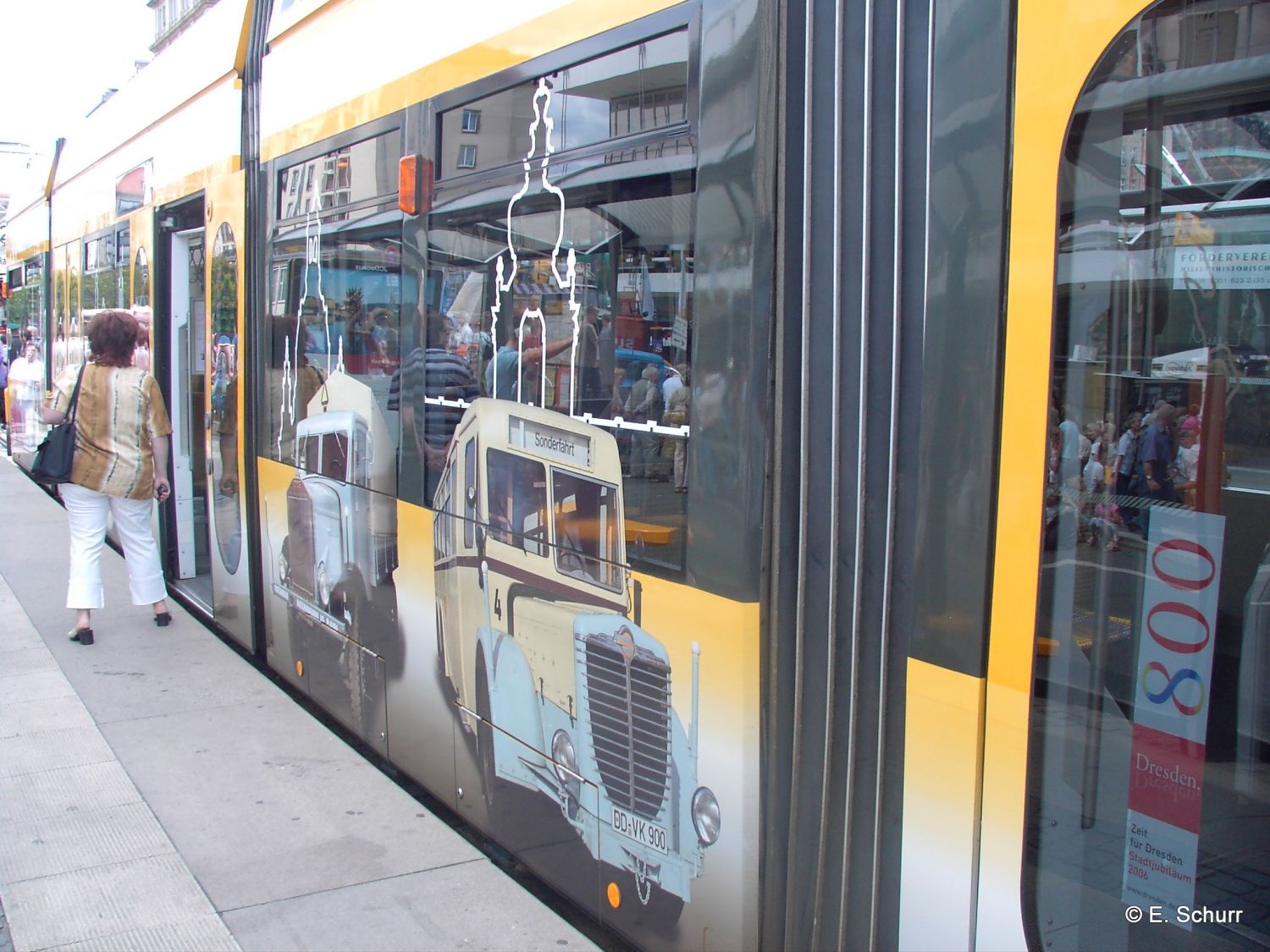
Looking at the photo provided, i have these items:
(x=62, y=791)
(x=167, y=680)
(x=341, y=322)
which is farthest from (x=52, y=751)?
(x=341, y=322)

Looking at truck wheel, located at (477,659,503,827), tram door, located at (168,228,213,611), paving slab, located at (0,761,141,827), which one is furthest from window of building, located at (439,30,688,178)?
tram door, located at (168,228,213,611)

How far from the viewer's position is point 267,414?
18.2 ft

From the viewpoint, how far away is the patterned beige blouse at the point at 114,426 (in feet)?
21.4

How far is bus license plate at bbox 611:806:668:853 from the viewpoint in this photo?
2.82 metres

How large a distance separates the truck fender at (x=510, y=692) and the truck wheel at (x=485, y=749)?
0.03 m

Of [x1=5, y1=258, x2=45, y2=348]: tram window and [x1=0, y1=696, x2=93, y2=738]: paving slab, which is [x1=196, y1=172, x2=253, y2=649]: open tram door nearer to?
[x1=0, y1=696, x2=93, y2=738]: paving slab

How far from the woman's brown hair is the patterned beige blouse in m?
0.05

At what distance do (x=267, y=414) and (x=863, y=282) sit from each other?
3.98 metres

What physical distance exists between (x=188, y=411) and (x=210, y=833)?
14.5 ft

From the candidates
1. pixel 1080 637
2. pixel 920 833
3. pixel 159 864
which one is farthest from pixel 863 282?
pixel 159 864

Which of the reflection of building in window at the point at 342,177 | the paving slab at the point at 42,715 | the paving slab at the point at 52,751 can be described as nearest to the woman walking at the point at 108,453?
the paving slab at the point at 42,715

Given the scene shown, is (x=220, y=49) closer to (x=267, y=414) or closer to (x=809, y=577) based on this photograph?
(x=267, y=414)

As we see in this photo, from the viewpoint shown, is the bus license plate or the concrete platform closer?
the bus license plate

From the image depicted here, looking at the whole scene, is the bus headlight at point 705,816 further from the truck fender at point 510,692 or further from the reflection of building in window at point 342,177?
the reflection of building in window at point 342,177
